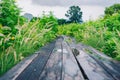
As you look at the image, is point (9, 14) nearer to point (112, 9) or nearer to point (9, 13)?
point (9, 13)

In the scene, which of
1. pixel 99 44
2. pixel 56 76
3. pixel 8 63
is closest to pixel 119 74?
pixel 56 76

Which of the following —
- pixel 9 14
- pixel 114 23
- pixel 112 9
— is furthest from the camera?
pixel 112 9

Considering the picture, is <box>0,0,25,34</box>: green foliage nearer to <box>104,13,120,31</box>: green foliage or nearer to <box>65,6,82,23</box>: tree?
<box>104,13,120,31</box>: green foliage

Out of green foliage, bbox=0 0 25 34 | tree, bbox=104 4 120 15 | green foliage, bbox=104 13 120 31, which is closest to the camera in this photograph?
green foliage, bbox=0 0 25 34

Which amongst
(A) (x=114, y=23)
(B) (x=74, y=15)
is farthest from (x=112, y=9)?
(A) (x=114, y=23)

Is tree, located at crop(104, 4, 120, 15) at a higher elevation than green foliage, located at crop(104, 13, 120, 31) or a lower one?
lower

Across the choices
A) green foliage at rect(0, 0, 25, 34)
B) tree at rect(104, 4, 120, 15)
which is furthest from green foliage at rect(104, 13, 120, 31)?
tree at rect(104, 4, 120, 15)

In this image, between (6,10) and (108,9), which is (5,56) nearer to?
(6,10)

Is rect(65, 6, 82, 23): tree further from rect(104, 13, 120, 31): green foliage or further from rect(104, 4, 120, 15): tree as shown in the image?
rect(104, 13, 120, 31): green foliage

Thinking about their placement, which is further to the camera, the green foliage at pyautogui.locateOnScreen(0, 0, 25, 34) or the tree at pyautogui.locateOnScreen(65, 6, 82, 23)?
the tree at pyautogui.locateOnScreen(65, 6, 82, 23)

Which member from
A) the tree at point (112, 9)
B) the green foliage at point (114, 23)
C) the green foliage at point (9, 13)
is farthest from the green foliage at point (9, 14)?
the tree at point (112, 9)

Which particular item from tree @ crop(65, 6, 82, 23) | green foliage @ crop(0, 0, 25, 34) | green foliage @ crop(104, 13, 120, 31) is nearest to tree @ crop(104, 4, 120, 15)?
tree @ crop(65, 6, 82, 23)

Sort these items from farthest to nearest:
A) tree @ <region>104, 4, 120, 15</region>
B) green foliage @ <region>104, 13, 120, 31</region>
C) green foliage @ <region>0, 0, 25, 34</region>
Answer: tree @ <region>104, 4, 120, 15</region> < green foliage @ <region>104, 13, 120, 31</region> < green foliage @ <region>0, 0, 25, 34</region>

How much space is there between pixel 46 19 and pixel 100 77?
1195cm
